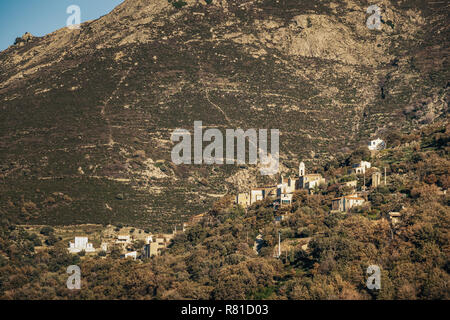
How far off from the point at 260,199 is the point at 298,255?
13.2m

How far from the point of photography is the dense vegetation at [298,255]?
148 feet

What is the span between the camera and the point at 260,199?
6406 cm

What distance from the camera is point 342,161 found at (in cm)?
6781

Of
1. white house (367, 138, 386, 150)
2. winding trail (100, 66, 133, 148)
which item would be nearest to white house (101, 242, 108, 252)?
winding trail (100, 66, 133, 148)

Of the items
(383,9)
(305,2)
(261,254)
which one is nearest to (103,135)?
(261,254)

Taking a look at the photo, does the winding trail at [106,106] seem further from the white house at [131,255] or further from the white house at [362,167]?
the white house at [362,167]

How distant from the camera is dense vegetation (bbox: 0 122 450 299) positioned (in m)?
45.0

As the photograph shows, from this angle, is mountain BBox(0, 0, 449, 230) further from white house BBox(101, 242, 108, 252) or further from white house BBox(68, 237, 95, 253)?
white house BBox(68, 237, 95, 253)

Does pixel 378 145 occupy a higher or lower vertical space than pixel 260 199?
higher

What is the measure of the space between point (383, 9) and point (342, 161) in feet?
159

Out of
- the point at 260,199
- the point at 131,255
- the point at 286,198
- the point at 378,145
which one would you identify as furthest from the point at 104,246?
the point at 378,145

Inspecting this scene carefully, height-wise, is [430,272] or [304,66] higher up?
[304,66]

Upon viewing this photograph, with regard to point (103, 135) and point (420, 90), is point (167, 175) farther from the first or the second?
point (420, 90)

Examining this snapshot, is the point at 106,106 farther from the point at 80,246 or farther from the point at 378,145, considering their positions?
the point at 378,145
